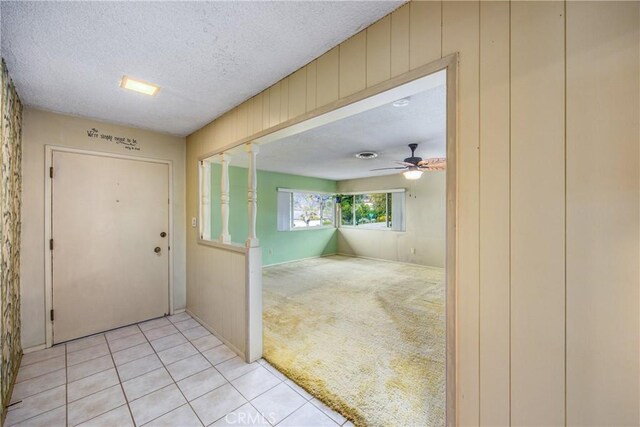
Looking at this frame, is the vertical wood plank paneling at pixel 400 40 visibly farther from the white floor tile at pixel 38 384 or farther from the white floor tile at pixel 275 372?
the white floor tile at pixel 38 384

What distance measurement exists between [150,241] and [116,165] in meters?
0.95

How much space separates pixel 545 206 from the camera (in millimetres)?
905

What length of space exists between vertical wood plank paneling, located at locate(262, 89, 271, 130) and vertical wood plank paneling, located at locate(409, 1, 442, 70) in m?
1.22

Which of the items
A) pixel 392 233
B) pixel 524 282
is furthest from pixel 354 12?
pixel 392 233

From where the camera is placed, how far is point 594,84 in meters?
0.81

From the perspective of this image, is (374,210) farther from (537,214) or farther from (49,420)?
(49,420)

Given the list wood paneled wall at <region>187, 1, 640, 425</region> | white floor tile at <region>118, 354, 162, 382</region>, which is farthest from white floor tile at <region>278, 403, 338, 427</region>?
white floor tile at <region>118, 354, 162, 382</region>

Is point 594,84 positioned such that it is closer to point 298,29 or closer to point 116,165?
point 298,29

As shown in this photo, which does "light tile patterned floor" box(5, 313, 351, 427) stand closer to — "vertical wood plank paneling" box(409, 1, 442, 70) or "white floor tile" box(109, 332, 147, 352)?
"white floor tile" box(109, 332, 147, 352)

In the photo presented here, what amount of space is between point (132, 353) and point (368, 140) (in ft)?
11.8

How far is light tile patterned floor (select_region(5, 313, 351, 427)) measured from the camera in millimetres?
1637

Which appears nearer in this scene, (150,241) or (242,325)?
(242,325)

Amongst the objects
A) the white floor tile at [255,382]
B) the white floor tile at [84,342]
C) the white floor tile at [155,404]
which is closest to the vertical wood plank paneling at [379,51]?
the white floor tile at [255,382]

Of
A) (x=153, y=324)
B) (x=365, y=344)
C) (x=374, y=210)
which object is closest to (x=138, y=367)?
(x=153, y=324)
